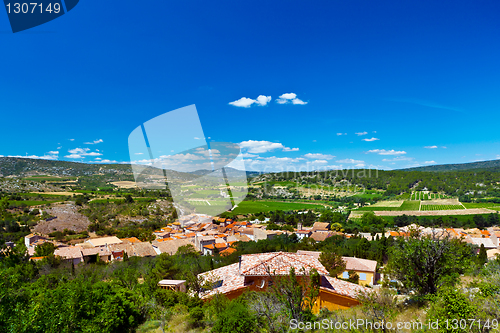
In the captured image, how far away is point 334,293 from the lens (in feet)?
36.4

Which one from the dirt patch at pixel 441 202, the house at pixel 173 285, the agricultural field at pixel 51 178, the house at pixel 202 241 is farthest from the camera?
the dirt patch at pixel 441 202

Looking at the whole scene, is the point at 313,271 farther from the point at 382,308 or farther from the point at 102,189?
the point at 102,189

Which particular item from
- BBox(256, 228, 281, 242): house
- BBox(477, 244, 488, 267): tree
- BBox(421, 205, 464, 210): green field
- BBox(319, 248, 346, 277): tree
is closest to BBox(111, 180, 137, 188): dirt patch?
BBox(256, 228, 281, 242): house

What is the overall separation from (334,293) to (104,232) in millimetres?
41576

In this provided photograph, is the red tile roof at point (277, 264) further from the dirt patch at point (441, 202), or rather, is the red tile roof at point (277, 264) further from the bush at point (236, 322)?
the dirt patch at point (441, 202)

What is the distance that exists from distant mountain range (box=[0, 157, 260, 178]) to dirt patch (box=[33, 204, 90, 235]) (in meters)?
25.5

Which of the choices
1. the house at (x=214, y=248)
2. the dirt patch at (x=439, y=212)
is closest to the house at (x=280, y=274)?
the house at (x=214, y=248)

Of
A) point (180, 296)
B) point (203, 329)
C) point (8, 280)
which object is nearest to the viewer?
point (8, 280)

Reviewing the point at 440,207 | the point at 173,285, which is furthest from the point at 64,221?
the point at 440,207

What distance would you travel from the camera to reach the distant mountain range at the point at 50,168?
77787 mm

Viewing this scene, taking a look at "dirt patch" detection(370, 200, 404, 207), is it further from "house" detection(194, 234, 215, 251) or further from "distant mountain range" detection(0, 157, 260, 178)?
"distant mountain range" detection(0, 157, 260, 178)

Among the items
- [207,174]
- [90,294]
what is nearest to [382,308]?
[207,174]

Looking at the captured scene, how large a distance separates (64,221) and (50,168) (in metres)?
65.0

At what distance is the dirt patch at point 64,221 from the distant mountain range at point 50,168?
25.5 m
